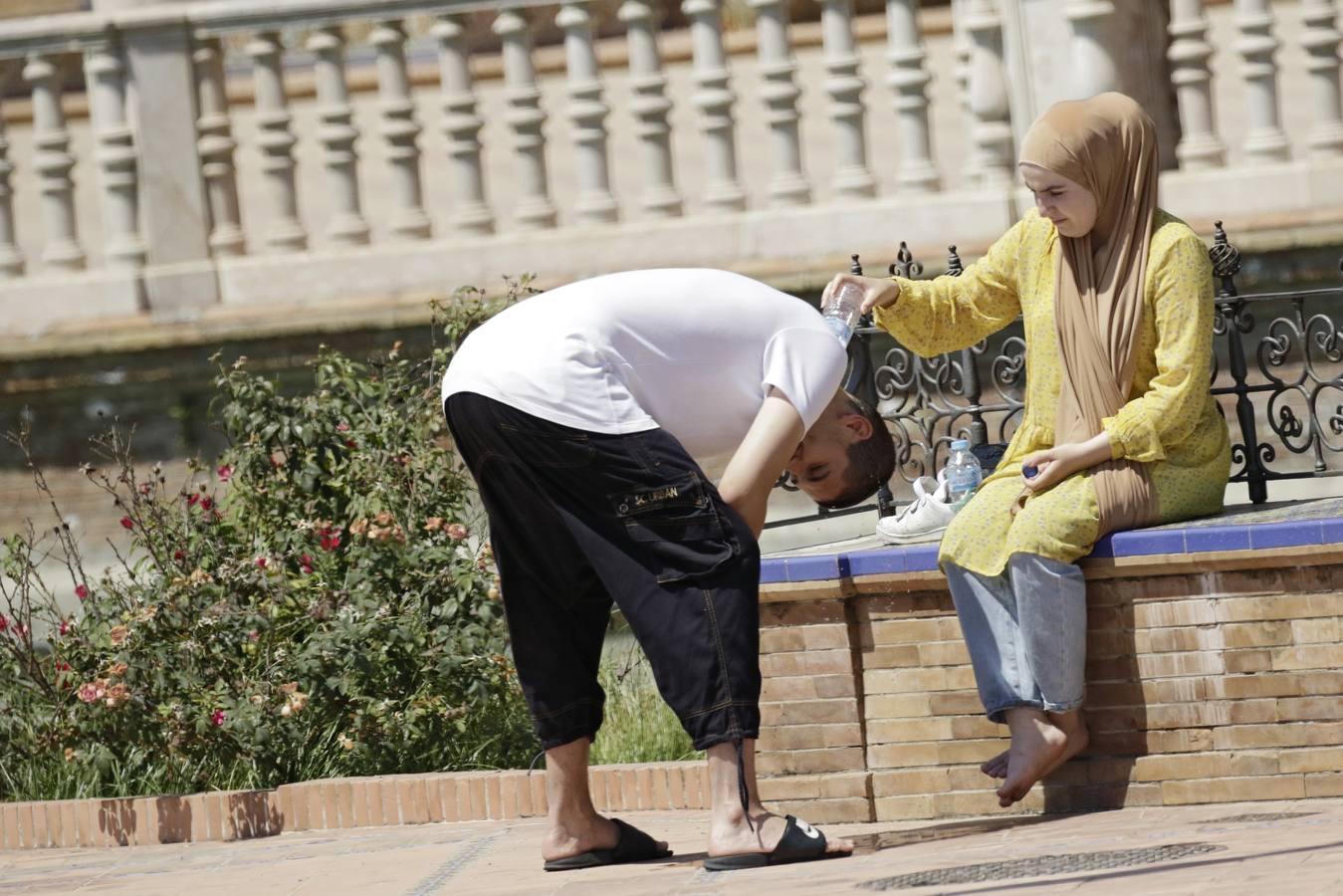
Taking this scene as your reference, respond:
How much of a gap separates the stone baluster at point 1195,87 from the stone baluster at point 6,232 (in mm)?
5136

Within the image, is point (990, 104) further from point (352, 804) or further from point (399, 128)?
point (352, 804)

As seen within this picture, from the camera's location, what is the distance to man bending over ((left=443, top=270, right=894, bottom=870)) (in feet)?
15.4

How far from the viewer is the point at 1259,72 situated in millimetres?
9156

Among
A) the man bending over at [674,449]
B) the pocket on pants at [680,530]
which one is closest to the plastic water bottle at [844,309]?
the man bending over at [674,449]

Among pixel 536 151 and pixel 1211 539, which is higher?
pixel 536 151

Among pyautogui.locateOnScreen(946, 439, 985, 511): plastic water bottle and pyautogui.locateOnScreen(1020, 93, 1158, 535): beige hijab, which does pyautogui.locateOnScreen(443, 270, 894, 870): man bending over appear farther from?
pyautogui.locateOnScreen(946, 439, 985, 511): plastic water bottle

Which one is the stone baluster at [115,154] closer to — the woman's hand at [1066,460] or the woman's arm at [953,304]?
the woman's arm at [953,304]

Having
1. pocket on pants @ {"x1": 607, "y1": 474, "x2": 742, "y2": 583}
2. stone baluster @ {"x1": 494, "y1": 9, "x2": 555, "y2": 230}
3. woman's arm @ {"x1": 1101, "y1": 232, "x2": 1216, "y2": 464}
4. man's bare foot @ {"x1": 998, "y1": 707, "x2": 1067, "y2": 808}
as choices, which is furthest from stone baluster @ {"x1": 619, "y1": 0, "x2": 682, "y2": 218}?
pocket on pants @ {"x1": 607, "y1": 474, "x2": 742, "y2": 583}

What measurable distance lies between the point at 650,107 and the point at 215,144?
1.99 metres

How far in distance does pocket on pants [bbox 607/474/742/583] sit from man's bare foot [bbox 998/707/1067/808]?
0.88m

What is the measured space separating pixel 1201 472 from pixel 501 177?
36.1 ft

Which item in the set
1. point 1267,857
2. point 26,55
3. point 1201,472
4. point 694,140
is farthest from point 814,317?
point 694,140

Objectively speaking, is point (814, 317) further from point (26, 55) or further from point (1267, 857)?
point (26, 55)

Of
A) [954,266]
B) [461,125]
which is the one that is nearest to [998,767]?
[954,266]
